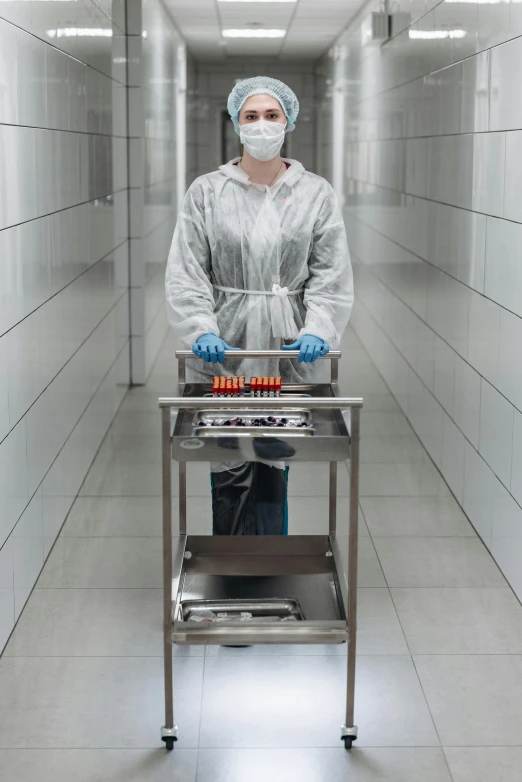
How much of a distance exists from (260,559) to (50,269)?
4.25 ft

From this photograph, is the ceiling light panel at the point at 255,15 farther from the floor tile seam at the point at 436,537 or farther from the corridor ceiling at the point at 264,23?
the floor tile seam at the point at 436,537

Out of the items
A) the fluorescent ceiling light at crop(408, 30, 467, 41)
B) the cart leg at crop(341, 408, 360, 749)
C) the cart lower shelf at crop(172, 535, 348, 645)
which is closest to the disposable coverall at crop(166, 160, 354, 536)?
the cart lower shelf at crop(172, 535, 348, 645)

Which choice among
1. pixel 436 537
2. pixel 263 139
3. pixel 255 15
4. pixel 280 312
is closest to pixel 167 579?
pixel 280 312

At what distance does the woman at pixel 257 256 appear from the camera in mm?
2639

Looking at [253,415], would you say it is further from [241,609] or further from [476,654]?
[476,654]

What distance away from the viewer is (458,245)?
384 centimetres

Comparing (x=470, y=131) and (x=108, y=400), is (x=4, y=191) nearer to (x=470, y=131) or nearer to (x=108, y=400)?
(x=470, y=131)

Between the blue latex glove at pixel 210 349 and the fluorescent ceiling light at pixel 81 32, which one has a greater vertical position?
the fluorescent ceiling light at pixel 81 32

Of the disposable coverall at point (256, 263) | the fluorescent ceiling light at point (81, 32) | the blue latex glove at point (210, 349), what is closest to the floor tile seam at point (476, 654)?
the disposable coverall at point (256, 263)

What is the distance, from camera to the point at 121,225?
5480 millimetres

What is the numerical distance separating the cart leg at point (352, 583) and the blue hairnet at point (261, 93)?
3.41ft

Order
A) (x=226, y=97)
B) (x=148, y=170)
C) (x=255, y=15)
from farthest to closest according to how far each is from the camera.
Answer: (x=226, y=97) < (x=255, y=15) < (x=148, y=170)

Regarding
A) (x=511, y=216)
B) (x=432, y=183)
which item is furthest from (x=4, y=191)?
(x=432, y=183)

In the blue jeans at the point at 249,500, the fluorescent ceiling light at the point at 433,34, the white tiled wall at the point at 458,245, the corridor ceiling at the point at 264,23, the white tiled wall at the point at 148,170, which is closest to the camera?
the blue jeans at the point at 249,500
